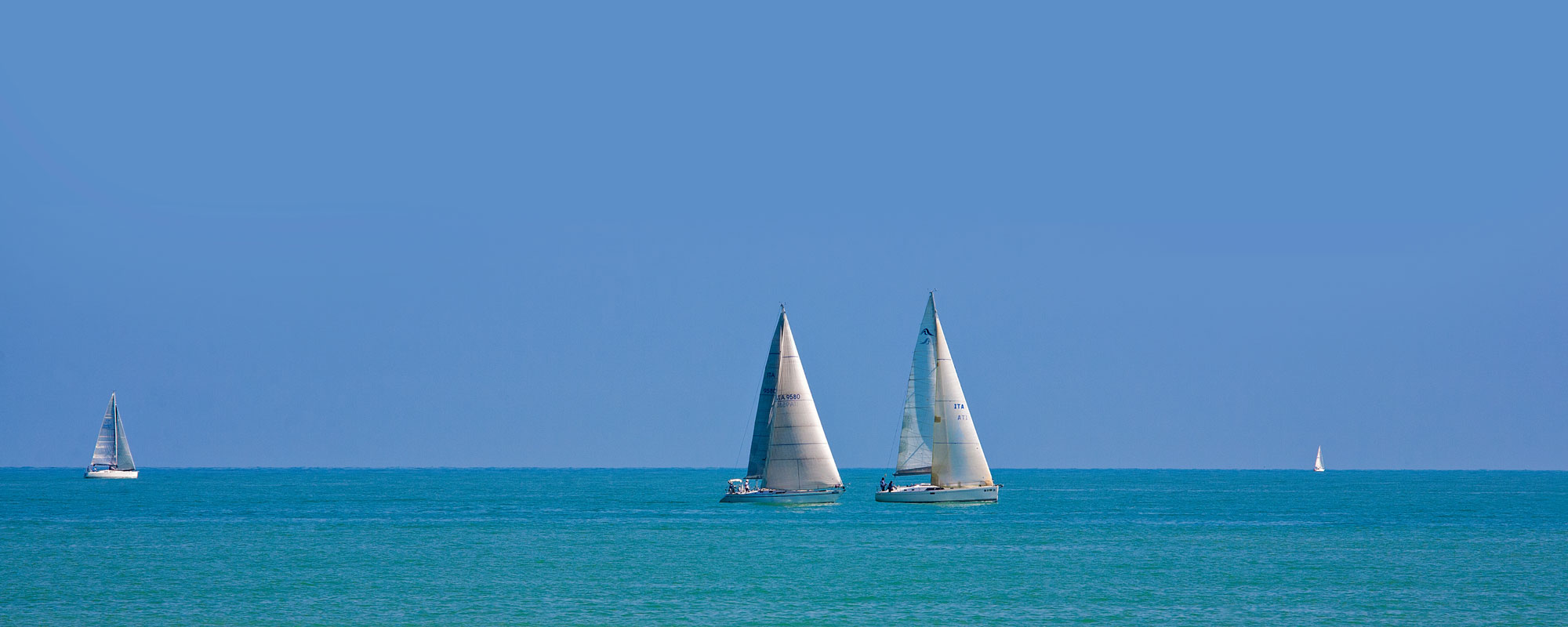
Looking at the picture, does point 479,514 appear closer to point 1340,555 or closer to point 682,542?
point 682,542

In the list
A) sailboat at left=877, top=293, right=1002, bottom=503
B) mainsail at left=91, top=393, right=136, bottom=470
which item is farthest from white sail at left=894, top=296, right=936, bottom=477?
mainsail at left=91, top=393, right=136, bottom=470

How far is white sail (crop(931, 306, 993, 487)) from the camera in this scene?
80125 millimetres

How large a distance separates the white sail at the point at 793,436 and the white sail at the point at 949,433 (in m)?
5.57

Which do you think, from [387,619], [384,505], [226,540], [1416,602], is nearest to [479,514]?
[384,505]

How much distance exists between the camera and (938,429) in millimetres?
80125

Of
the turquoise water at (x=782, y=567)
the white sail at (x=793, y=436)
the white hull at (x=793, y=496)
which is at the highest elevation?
the white sail at (x=793, y=436)

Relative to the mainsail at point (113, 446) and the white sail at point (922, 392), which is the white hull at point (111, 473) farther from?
the white sail at point (922, 392)

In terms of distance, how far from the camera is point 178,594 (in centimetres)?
4581

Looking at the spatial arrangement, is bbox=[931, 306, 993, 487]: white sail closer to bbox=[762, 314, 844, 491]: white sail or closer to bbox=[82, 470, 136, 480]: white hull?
bbox=[762, 314, 844, 491]: white sail

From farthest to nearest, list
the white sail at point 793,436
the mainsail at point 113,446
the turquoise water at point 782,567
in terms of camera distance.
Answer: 1. the mainsail at point 113,446
2. the white sail at point 793,436
3. the turquoise water at point 782,567

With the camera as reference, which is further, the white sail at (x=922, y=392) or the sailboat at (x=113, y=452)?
the sailboat at (x=113, y=452)

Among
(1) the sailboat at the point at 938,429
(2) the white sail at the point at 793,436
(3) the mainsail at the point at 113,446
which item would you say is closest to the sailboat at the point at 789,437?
(2) the white sail at the point at 793,436

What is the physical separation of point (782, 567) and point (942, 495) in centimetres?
2899

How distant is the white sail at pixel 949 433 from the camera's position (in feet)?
263
